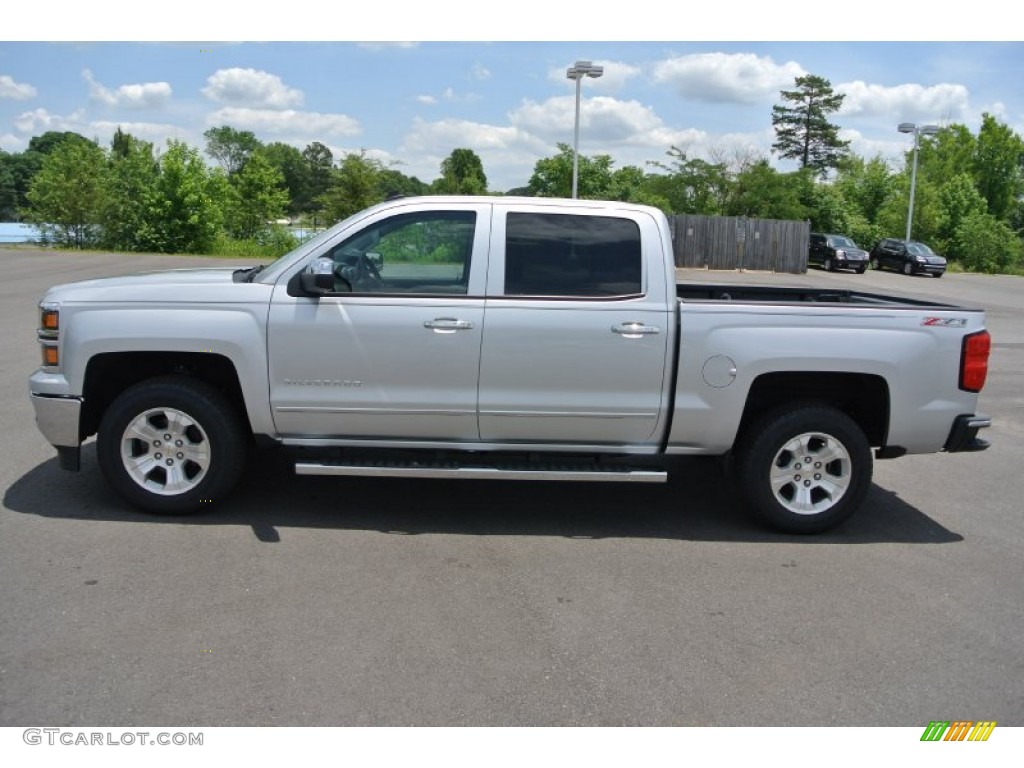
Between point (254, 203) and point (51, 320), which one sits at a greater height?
point (254, 203)

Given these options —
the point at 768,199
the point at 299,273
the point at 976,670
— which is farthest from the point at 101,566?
the point at 768,199

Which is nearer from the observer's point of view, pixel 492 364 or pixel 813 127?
pixel 492 364

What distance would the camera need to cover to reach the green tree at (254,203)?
4391cm

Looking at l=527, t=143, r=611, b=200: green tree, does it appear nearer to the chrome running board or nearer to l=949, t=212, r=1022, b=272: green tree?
l=949, t=212, r=1022, b=272: green tree

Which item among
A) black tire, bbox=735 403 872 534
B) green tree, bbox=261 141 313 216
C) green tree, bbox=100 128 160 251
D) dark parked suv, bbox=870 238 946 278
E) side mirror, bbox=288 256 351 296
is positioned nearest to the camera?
side mirror, bbox=288 256 351 296

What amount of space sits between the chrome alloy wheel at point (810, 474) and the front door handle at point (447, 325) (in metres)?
2.10

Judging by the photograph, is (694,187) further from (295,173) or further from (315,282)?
(295,173)

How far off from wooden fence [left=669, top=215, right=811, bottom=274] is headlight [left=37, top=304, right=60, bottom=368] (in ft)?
120

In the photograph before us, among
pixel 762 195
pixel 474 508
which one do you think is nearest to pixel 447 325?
pixel 474 508

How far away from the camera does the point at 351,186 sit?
112 feet

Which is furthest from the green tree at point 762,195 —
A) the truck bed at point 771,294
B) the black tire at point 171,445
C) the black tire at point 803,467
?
the black tire at point 171,445

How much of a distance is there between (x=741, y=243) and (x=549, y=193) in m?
13.7

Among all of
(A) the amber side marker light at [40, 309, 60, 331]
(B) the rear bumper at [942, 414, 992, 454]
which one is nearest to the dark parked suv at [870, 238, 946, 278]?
(B) the rear bumper at [942, 414, 992, 454]

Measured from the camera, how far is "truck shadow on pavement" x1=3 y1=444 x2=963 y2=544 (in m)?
5.62
